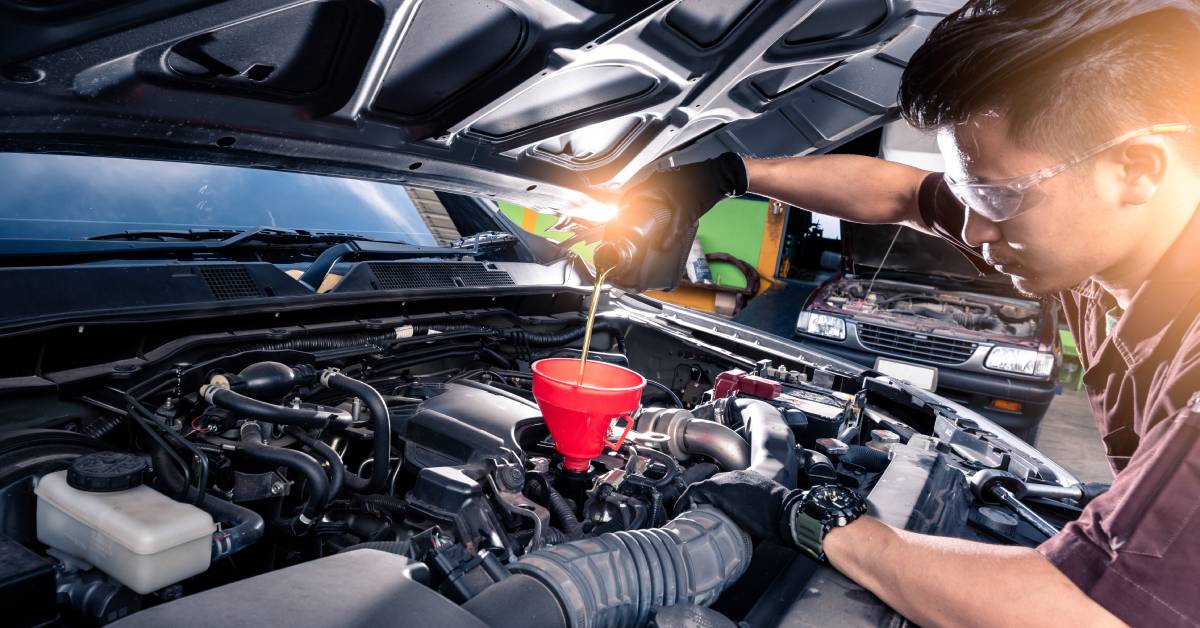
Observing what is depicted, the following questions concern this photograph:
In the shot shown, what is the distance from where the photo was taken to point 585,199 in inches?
89.4

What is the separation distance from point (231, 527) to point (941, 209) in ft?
5.44

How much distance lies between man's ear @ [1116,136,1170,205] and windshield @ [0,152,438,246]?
1.98 metres

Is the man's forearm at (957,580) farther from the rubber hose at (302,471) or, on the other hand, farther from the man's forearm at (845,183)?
the man's forearm at (845,183)

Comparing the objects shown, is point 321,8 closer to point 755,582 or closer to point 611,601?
point 611,601

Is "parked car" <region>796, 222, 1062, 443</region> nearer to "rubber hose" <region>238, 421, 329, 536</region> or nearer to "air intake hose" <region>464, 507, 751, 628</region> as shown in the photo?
"air intake hose" <region>464, 507, 751, 628</region>

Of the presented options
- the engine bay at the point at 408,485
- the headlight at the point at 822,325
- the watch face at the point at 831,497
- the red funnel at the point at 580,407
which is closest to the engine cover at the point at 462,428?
the engine bay at the point at 408,485

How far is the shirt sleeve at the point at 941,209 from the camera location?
166cm

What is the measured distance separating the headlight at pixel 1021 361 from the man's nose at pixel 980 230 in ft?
11.0

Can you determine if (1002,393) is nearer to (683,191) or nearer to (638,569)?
(683,191)

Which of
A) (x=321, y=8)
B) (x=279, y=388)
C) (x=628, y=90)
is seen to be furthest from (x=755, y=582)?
(x=321, y=8)

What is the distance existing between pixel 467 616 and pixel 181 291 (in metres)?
1.08

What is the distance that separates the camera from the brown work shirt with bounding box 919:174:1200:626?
78 cm

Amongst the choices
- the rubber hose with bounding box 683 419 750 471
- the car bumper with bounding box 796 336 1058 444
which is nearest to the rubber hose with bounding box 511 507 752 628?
the rubber hose with bounding box 683 419 750 471

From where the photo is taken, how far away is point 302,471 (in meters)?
1.18
